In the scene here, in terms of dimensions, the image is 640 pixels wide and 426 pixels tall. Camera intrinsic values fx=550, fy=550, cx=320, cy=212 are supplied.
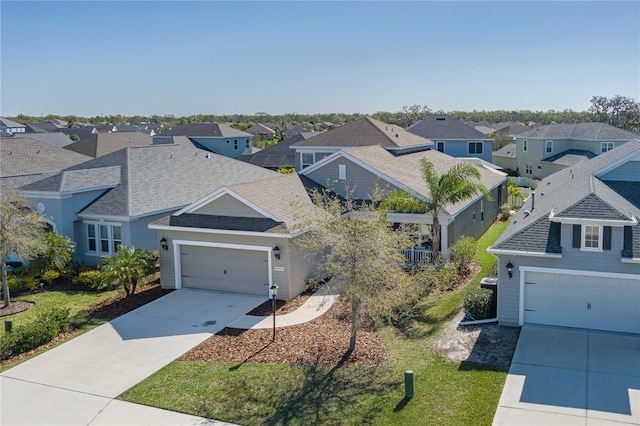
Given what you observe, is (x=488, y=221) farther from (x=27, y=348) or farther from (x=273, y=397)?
(x=27, y=348)

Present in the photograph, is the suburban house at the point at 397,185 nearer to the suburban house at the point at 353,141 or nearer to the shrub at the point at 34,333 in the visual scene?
the suburban house at the point at 353,141

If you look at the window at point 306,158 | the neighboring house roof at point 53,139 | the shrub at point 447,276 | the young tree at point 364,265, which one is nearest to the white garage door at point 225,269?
the shrub at point 447,276

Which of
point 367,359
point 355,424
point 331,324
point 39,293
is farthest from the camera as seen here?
point 39,293

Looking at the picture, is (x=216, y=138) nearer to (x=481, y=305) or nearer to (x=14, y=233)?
(x=14, y=233)

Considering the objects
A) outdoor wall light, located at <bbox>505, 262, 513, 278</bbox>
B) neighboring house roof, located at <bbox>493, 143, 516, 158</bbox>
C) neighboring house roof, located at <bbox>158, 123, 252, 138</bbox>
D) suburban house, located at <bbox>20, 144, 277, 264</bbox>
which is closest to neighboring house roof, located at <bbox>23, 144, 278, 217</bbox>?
suburban house, located at <bbox>20, 144, 277, 264</bbox>

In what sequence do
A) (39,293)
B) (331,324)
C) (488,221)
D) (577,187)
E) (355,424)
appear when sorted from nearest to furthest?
(355,424), (331,324), (577,187), (39,293), (488,221)

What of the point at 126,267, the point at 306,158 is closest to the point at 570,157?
the point at 306,158

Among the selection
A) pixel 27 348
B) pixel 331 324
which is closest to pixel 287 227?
pixel 331 324
